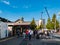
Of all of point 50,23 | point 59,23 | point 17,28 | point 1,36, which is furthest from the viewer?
point 50,23

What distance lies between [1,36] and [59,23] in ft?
331

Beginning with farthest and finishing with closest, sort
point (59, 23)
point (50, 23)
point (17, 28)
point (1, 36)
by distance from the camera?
point (50, 23) → point (59, 23) → point (17, 28) → point (1, 36)

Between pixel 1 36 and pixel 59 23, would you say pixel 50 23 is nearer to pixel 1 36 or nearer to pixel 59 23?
pixel 59 23

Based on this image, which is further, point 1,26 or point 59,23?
point 59,23

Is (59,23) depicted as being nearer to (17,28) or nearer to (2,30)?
(17,28)

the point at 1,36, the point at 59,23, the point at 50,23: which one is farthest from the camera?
the point at 50,23

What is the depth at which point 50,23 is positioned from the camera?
149500 mm

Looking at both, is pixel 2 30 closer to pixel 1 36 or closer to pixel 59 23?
pixel 1 36

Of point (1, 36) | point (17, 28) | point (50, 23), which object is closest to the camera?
point (1, 36)

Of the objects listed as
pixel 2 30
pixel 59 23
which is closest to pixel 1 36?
pixel 2 30

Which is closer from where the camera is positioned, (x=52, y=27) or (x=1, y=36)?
(x=1, y=36)

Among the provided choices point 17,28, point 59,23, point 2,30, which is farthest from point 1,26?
point 59,23

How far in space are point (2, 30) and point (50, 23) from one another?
108314 mm

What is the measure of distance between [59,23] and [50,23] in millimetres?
11456
